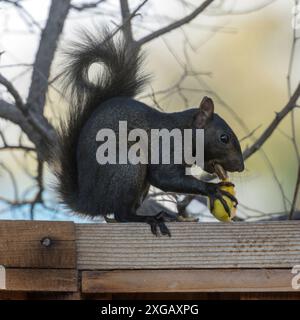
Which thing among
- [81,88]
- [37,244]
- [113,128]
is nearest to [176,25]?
[81,88]

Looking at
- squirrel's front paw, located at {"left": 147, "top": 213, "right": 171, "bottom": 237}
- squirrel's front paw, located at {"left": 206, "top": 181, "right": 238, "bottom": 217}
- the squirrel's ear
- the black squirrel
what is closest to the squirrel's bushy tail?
the black squirrel

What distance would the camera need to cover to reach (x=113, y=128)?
2.59 meters

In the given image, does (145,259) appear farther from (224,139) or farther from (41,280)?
(224,139)

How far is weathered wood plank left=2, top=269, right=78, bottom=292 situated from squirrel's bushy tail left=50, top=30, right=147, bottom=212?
2.61 feet

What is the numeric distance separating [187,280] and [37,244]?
1.10 ft

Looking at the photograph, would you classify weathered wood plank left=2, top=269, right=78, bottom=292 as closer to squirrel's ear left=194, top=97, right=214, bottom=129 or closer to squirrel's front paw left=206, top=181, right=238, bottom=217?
squirrel's front paw left=206, top=181, right=238, bottom=217

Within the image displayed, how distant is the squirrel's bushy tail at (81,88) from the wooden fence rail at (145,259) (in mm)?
758

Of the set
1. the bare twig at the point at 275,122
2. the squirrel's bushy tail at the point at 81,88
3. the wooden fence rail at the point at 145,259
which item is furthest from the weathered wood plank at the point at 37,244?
the bare twig at the point at 275,122

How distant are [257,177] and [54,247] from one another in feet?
4.05
